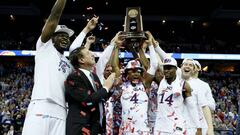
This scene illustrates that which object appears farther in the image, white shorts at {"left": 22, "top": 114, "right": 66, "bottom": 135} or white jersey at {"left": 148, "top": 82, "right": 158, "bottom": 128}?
white jersey at {"left": 148, "top": 82, "right": 158, "bottom": 128}

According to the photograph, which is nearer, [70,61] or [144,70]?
[70,61]

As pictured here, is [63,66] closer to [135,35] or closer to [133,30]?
[135,35]

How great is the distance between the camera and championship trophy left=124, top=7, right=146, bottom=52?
247 inches

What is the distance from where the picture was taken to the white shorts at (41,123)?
375 centimetres

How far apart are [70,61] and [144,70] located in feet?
5.94

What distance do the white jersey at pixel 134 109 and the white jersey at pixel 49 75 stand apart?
162cm

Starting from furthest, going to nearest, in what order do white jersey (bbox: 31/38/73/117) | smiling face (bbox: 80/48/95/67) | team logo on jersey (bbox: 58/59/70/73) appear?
smiling face (bbox: 80/48/95/67), team logo on jersey (bbox: 58/59/70/73), white jersey (bbox: 31/38/73/117)

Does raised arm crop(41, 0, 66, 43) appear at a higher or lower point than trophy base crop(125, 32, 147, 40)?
lower

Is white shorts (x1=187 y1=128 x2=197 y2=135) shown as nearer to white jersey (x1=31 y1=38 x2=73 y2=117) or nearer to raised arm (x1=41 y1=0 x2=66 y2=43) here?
white jersey (x1=31 y1=38 x2=73 y2=117)

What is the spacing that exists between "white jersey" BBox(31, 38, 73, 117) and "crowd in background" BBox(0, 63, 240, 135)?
852 cm

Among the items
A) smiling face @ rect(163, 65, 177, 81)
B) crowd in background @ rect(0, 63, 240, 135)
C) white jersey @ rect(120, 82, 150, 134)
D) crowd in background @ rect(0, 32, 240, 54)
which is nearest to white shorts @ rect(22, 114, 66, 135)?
white jersey @ rect(120, 82, 150, 134)

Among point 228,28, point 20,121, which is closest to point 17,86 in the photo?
point 20,121

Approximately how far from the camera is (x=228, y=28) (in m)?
33.6

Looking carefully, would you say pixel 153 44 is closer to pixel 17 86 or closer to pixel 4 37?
pixel 17 86
